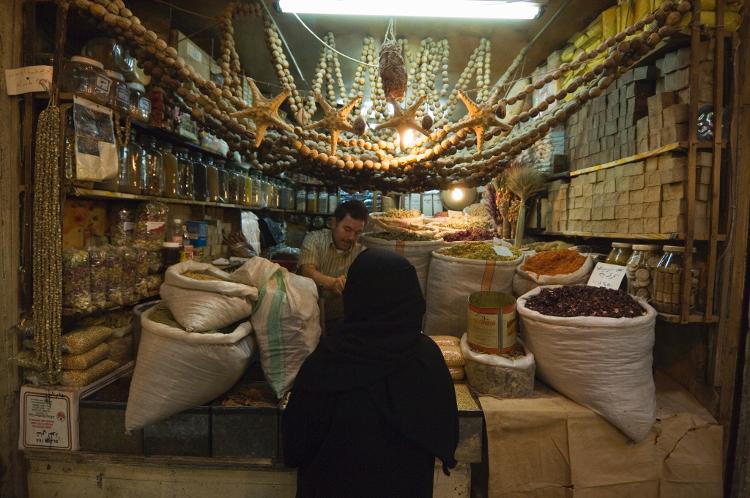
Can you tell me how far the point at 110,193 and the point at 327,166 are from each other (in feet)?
4.29

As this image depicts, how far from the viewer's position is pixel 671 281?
1.86m

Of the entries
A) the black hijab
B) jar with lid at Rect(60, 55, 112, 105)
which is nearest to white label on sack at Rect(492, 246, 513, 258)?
the black hijab

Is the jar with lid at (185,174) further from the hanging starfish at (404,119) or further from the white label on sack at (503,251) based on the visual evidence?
the white label on sack at (503,251)

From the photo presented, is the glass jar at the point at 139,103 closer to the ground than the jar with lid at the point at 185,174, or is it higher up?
higher up

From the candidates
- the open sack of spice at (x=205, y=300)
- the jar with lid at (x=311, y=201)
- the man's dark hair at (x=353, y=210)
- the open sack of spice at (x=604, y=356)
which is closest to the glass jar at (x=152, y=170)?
the open sack of spice at (x=205, y=300)

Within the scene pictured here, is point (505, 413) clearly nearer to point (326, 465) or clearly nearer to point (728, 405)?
point (326, 465)

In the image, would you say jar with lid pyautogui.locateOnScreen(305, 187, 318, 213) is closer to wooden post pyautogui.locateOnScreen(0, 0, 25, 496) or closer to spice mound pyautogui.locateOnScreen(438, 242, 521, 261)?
spice mound pyautogui.locateOnScreen(438, 242, 521, 261)

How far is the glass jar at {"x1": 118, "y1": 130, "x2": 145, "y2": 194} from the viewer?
1867 millimetres

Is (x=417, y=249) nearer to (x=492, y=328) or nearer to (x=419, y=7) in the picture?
(x=492, y=328)

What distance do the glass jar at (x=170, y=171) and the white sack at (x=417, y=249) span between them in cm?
128

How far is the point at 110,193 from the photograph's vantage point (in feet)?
5.79

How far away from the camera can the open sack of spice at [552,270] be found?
81.2 inches

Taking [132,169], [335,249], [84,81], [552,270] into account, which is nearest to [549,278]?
[552,270]

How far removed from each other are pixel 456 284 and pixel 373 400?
49.2 inches
